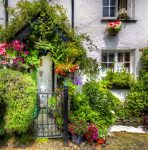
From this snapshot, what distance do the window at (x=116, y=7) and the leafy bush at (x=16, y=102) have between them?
5.00 m

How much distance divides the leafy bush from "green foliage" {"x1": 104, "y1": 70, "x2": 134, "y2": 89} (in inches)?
154

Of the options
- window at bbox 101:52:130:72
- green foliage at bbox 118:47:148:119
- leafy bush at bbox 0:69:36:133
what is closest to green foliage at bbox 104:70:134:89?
green foliage at bbox 118:47:148:119

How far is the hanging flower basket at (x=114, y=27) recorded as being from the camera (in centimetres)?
1057

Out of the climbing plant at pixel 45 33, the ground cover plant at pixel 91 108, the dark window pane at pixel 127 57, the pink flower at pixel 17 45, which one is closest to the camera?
the ground cover plant at pixel 91 108

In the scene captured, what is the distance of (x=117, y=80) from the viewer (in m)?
10.7

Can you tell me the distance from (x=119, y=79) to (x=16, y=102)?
14.8 ft

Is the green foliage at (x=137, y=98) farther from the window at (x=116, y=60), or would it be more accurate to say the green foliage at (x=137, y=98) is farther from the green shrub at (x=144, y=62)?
the window at (x=116, y=60)

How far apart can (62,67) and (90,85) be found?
41.3 inches

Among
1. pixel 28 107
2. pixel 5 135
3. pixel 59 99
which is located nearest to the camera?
pixel 28 107

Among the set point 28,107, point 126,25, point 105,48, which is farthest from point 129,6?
point 28,107

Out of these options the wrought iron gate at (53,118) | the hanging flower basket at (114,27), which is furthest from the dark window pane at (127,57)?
the wrought iron gate at (53,118)

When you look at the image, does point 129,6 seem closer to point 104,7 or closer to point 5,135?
point 104,7

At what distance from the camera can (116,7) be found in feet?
36.7

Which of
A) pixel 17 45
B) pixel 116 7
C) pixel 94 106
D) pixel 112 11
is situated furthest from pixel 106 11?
pixel 94 106
